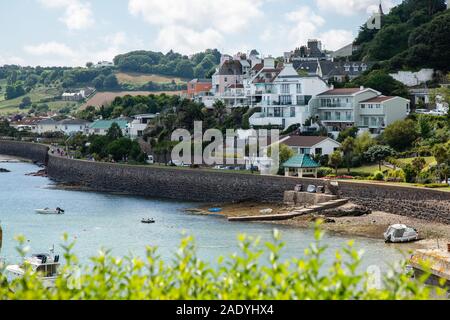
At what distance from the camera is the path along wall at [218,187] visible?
47.4m

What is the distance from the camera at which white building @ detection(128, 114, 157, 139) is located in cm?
9238

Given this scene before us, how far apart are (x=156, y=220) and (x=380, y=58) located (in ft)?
138

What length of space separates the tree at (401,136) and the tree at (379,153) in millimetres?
1854

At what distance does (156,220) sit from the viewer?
5191 cm

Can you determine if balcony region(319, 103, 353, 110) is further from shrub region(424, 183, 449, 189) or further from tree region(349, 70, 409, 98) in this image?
shrub region(424, 183, 449, 189)

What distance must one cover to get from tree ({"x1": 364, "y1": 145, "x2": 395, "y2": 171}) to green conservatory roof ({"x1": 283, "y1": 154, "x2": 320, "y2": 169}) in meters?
3.93

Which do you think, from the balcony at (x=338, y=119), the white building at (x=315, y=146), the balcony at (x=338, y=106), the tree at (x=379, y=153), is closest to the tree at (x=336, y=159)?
the tree at (x=379, y=153)

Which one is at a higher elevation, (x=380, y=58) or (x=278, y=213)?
(x=380, y=58)

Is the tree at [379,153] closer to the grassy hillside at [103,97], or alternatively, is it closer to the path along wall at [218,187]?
the path along wall at [218,187]

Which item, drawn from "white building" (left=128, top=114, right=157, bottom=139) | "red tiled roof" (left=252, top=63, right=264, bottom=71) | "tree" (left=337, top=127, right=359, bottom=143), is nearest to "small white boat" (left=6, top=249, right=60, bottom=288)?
"tree" (left=337, top=127, right=359, bottom=143)

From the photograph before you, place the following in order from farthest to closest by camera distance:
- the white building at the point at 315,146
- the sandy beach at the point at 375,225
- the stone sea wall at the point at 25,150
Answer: the stone sea wall at the point at 25,150 → the white building at the point at 315,146 → the sandy beach at the point at 375,225

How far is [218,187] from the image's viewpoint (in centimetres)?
6284

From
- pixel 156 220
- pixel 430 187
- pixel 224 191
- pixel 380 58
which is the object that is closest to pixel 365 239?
pixel 430 187

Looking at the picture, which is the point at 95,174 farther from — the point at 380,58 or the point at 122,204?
the point at 380,58
